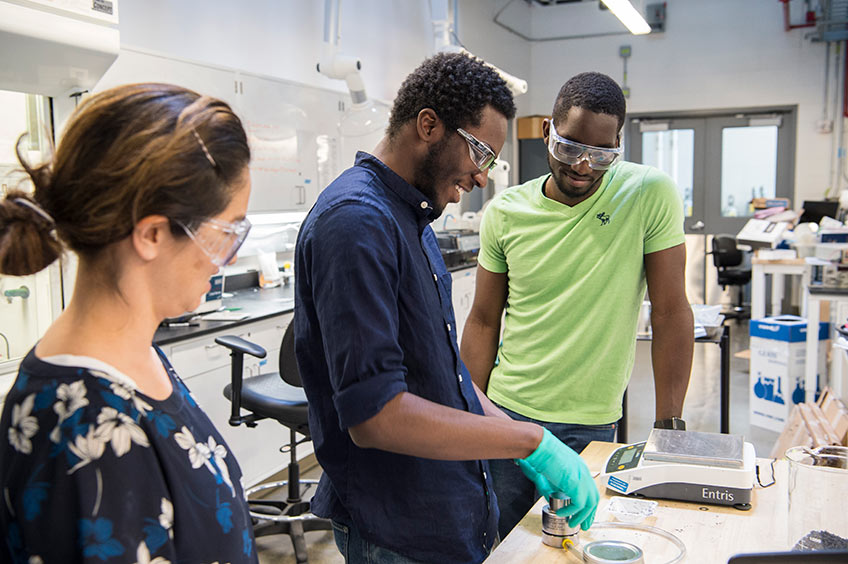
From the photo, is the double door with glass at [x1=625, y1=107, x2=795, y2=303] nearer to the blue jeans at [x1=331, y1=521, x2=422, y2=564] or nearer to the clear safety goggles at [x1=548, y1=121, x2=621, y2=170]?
the clear safety goggles at [x1=548, y1=121, x2=621, y2=170]

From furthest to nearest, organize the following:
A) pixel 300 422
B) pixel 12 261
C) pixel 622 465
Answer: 1. pixel 300 422
2. pixel 622 465
3. pixel 12 261

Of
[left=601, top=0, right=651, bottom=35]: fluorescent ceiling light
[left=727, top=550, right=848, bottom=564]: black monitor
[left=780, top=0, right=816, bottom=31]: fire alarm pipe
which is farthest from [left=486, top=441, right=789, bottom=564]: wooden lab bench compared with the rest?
[left=780, top=0, right=816, bottom=31]: fire alarm pipe

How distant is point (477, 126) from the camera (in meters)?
1.19

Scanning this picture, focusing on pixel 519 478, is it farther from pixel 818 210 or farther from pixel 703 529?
A: pixel 818 210

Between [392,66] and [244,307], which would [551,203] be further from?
[392,66]

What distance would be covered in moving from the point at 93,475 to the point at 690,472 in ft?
3.72

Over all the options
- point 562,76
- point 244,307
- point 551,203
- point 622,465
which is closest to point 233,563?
point 622,465

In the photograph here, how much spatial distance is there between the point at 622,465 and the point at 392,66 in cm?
496

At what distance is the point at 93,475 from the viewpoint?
0.65 metres

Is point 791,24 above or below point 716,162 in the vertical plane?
above

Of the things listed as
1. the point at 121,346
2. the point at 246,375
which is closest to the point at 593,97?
the point at 121,346

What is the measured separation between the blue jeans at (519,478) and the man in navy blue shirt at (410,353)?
41 centimetres

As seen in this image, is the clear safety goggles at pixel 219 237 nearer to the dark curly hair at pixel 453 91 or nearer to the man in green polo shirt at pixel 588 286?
the dark curly hair at pixel 453 91

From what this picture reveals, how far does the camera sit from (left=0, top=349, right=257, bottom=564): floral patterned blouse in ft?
2.13
